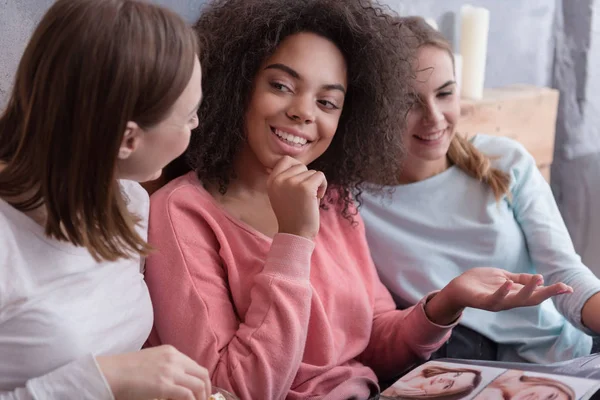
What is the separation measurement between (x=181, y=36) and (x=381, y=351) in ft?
2.25

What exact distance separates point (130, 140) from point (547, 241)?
0.87 meters

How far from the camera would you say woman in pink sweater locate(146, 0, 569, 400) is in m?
1.08

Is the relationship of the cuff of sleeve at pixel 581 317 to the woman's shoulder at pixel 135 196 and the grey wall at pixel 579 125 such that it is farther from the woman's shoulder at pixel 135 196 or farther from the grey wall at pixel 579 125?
the grey wall at pixel 579 125

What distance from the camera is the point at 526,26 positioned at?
206 centimetres

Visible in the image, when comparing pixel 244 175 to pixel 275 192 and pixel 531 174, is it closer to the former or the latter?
pixel 275 192

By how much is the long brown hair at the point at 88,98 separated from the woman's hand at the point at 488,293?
23.0 inches

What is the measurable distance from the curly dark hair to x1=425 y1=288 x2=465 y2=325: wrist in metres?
0.25

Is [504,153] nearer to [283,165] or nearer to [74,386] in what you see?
[283,165]

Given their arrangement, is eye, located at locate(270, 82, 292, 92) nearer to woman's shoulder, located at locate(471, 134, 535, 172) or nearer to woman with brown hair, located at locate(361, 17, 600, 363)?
woman with brown hair, located at locate(361, 17, 600, 363)

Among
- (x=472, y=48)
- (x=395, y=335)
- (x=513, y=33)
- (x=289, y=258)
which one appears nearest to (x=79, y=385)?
(x=289, y=258)

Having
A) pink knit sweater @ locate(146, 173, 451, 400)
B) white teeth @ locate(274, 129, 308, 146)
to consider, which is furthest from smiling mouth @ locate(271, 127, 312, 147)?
pink knit sweater @ locate(146, 173, 451, 400)

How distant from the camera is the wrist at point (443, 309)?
4.07 feet

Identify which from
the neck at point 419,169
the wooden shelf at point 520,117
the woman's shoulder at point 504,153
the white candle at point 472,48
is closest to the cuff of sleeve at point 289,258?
the neck at point 419,169

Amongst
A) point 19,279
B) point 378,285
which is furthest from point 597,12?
point 19,279
